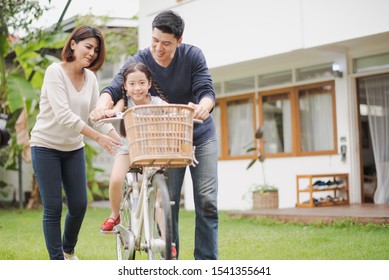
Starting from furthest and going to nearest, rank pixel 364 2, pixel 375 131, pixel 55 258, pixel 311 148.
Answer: pixel 311 148, pixel 375 131, pixel 364 2, pixel 55 258

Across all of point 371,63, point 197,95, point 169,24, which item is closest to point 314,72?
point 371,63

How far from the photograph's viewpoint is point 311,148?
916 cm

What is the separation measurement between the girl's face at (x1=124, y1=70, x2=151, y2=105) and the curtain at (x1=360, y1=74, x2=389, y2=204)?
19.1 ft

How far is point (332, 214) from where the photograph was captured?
6.93 meters

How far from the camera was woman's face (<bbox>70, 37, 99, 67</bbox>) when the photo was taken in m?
3.59

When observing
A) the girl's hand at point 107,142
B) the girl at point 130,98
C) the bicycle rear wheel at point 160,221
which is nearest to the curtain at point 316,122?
the girl at point 130,98

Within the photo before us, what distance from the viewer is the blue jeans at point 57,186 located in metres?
3.69

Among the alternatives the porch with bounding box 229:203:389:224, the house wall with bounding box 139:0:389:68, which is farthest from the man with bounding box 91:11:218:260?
the house wall with bounding box 139:0:389:68

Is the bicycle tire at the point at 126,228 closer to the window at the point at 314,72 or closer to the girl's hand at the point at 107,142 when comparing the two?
the girl's hand at the point at 107,142

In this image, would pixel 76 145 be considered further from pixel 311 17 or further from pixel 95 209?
pixel 95 209

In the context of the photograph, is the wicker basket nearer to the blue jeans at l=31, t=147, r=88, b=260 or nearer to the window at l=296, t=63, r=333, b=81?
the blue jeans at l=31, t=147, r=88, b=260

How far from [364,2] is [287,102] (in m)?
2.38

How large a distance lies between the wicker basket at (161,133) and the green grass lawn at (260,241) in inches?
77.4
